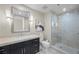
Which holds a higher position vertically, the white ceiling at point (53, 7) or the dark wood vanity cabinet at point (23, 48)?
the white ceiling at point (53, 7)

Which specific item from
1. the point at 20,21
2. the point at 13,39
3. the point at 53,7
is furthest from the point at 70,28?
the point at 13,39

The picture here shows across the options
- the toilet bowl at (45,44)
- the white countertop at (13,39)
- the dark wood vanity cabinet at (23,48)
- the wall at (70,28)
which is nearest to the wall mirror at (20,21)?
the white countertop at (13,39)

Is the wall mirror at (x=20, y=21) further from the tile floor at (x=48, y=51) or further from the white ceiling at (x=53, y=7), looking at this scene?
the tile floor at (x=48, y=51)

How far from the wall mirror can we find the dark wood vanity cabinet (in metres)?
0.24

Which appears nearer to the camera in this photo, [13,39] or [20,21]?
[13,39]

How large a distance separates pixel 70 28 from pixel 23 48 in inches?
37.3

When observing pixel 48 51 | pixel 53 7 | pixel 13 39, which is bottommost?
pixel 48 51

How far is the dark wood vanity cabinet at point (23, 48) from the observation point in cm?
127

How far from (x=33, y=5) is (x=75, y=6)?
742 millimetres

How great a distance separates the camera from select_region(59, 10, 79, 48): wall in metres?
1.50

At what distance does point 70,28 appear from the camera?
152 centimetres

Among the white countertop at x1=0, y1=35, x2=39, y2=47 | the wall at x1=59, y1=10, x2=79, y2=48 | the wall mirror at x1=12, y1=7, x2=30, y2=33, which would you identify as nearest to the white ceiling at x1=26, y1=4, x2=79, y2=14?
the wall at x1=59, y1=10, x2=79, y2=48

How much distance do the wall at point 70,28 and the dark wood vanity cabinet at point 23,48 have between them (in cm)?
55

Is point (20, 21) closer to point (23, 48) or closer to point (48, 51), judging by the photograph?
point (23, 48)
